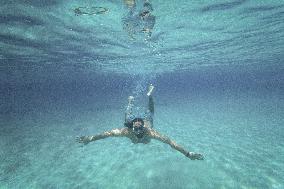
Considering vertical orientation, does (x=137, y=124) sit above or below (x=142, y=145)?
above

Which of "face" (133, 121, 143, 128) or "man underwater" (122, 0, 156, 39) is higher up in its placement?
"man underwater" (122, 0, 156, 39)

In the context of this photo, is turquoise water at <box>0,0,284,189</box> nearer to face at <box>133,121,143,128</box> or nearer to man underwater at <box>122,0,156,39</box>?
man underwater at <box>122,0,156,39</box>

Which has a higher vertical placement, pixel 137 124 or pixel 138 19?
pixel 138 19

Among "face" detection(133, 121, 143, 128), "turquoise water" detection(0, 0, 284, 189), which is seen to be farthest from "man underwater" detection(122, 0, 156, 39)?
"face" detection(133, 121, 143, 128)

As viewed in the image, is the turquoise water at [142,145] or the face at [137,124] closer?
the face at [137,124]

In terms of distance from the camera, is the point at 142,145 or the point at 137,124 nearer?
the point at 137,124

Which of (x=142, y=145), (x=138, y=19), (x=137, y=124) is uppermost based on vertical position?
(x=138, y=19)

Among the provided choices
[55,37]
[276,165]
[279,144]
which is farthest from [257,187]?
[55,37]

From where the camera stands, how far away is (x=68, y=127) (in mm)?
25188

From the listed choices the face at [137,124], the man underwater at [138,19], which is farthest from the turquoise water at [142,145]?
the face at [137,124]

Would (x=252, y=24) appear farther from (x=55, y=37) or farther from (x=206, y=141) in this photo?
(x=55, y=37)

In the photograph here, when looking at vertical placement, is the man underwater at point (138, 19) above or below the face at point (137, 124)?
above

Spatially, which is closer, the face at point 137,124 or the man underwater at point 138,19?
the face at point 137,124

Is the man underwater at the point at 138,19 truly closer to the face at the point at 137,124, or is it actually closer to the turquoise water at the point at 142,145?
the turquoise water at the point at 142,145
